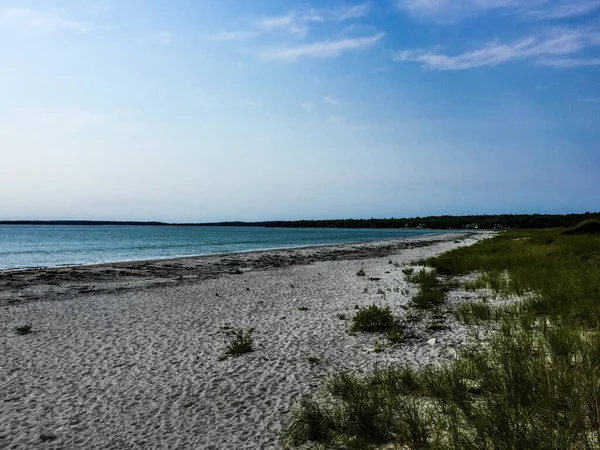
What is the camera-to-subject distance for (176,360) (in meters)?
8.72

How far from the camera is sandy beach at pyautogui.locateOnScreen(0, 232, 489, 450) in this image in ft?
18.7

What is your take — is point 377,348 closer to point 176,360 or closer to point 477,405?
point 477,405

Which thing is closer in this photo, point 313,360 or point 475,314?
point 313,360

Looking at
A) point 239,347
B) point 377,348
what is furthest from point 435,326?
point 239,347

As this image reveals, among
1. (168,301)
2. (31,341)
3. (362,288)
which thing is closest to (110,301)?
(168,301)

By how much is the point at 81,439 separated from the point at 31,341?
259 inches

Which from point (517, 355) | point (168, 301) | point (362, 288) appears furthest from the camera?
point (362, 288)

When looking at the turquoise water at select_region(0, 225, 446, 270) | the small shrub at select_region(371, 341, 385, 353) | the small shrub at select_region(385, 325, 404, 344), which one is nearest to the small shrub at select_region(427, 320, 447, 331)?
the small shrub at select_region(385, 325, 404, 344)

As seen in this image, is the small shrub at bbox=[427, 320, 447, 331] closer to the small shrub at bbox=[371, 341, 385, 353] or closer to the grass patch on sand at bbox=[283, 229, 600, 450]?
the small shrub at bbox=[371, 341, 385, 353]

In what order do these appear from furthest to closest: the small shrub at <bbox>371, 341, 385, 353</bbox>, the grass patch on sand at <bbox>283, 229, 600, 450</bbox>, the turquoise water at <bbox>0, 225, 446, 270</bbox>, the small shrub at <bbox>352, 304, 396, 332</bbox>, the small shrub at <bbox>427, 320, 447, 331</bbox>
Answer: the turquoise water at <bbox>0, 225, 446, 270</bbox>, the small shrub at <bbox>352, 304, 396, 332</bbox>, the small shrub at <bbox>427, 320, 447, 331</bbox>, the small shrub at <bbox>371, 341, 385, 353</bbox>, the grass patch on sand at <bbox>283, 229, 600, 450</bbox>

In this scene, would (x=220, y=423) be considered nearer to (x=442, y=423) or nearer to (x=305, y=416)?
(x=305, y=416)

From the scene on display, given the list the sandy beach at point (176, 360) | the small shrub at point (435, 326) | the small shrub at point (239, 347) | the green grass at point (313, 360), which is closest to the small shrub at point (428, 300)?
the sandy beach at point (176, 360)

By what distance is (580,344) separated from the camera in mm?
6195

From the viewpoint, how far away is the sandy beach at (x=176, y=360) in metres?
5.71
